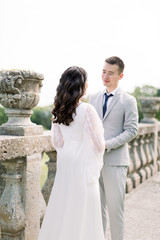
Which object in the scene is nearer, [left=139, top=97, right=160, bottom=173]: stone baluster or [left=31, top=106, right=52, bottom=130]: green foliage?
[left=139, top=97, right=160, bottom=173]: stone baluster

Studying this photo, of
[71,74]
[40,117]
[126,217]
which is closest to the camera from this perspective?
[71,74]

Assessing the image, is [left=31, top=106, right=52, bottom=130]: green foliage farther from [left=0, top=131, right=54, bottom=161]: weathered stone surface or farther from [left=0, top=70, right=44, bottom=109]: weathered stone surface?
[left=0, top=70, right=44, bottom=109]: weathered stone surface

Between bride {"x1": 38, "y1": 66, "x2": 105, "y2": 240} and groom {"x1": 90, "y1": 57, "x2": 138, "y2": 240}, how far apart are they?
44 centimetres

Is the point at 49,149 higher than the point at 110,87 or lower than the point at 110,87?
lower

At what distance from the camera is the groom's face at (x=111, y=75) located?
3.29 m

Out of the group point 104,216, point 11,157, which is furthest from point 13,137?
point 104,216

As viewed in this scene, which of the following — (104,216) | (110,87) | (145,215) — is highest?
(110,87)

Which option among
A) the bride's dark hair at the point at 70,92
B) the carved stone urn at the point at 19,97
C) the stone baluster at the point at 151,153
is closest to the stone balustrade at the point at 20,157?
the carved stone urn at the point at 19,97

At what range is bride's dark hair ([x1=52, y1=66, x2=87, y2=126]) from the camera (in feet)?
8.95

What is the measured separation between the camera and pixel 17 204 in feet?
10.0

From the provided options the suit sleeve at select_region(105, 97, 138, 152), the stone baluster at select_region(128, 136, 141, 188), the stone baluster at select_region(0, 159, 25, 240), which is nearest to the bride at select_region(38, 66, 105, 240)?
the stone baluster at select_region(0, 159, 25, 240)

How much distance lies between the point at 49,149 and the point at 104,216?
2.93 ft

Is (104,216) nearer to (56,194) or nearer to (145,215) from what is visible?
(56,194)

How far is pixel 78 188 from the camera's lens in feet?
9.37
